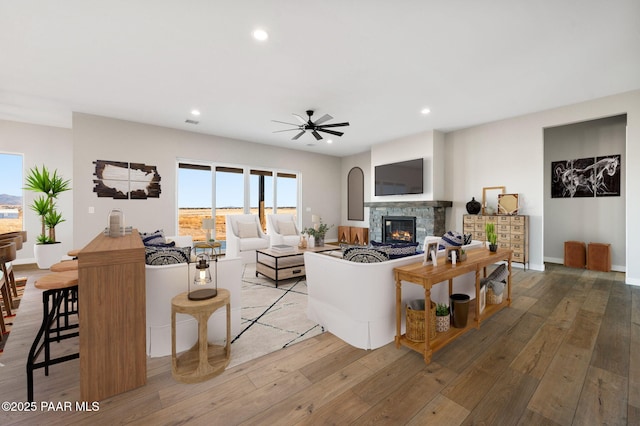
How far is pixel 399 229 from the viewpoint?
22.7ft

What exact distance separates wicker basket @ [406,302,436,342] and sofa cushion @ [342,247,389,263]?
1.56 feet

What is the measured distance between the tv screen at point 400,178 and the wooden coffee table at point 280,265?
343cm

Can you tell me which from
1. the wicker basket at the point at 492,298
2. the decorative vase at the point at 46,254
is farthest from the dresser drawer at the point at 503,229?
the decorative vase at the point at 46,254

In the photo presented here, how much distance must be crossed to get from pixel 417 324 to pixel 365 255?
2.25 feet

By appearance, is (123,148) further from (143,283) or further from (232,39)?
(143,283)

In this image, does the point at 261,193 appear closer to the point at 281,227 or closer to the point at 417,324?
the point at 281,227

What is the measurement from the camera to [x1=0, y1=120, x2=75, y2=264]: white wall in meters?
5.43

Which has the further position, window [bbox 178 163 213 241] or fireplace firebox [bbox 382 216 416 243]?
fireplace firebox [bbox 382 216 416 243]

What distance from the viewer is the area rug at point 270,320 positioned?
2307 millimetres

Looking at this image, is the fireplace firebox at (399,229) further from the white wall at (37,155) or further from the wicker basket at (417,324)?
the white wall at (37,155)

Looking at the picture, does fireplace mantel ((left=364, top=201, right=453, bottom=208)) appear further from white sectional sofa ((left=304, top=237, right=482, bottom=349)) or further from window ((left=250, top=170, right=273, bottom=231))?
white sectional sofa ((left=304, top=237, right=482, bottom=349))

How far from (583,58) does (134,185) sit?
7331mm

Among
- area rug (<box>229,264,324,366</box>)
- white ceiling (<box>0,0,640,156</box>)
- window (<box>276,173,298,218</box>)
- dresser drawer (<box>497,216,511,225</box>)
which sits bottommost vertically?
area rug (<box>229,264,324,366</box>)

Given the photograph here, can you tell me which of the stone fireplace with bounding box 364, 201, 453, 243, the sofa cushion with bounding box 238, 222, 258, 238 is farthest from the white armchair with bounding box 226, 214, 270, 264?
the stone fireplace with bounding box 364, 201, 453, 243
